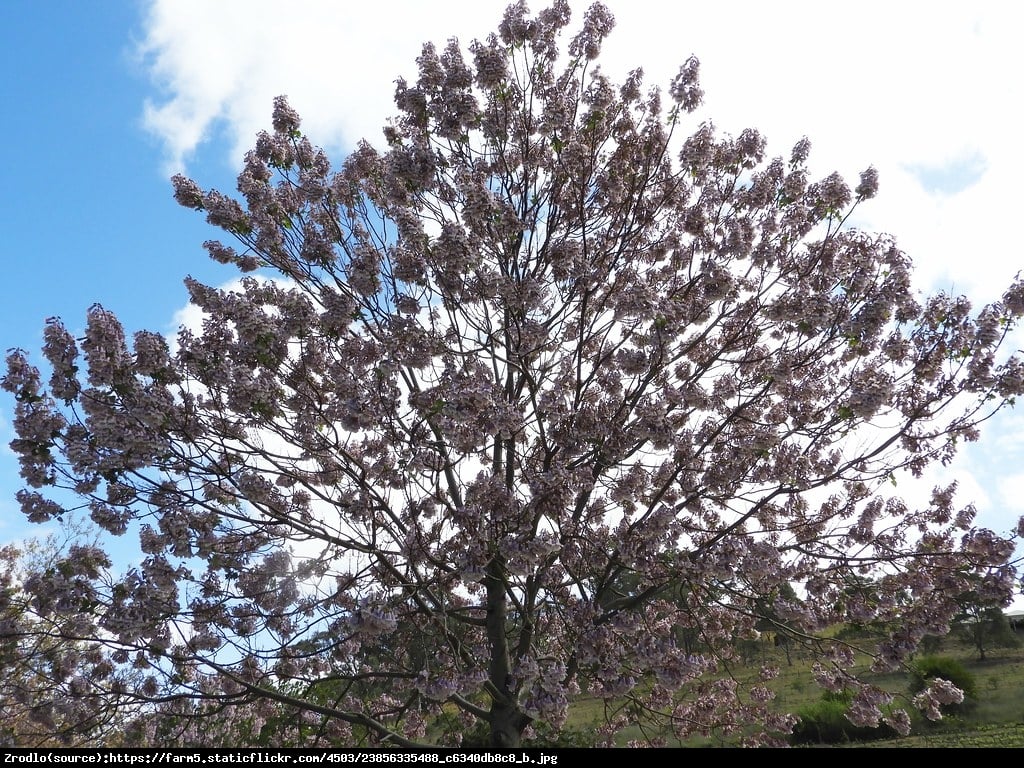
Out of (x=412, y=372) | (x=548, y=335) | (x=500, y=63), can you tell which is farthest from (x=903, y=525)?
(x=500, y=63)

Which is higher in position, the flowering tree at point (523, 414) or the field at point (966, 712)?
the flowering tree at point (523, 414)

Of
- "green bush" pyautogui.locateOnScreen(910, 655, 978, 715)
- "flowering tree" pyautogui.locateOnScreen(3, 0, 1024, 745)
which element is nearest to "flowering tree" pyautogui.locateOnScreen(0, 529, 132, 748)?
"flowering tree" pyautogui.locateOnScreen(3, 0, 1024, 745)

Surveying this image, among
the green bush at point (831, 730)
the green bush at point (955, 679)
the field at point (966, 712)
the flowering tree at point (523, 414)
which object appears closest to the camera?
the flowering tree at point (523, 414)

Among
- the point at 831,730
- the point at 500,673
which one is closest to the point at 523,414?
the point at 500,673

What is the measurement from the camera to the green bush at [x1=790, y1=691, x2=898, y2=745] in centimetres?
1645

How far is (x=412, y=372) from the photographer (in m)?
8.24

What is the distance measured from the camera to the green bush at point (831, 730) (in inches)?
648

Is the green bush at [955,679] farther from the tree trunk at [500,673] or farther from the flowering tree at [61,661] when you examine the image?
the flowering tree at [61,661]

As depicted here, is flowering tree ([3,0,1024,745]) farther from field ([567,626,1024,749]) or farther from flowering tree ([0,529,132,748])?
field ([567,626,1024,749])

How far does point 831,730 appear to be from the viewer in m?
16.5

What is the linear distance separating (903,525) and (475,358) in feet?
19.6

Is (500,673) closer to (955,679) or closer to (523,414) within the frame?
(523,414)

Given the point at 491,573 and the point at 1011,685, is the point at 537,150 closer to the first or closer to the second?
the point at 491,573

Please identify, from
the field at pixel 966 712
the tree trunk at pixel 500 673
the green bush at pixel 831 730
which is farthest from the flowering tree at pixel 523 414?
the green bush at pixel 831 730
